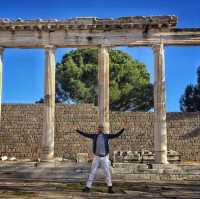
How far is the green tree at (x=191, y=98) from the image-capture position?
154 ft

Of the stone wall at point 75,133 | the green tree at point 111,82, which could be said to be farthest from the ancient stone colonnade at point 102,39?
the green tree at point 111,82

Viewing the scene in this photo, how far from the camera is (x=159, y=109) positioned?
910 inches

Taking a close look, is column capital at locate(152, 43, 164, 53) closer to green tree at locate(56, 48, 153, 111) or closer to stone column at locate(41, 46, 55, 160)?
A: stone column at locate(41, 46, 55, 160)

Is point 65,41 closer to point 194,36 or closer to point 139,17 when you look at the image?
point 139,17

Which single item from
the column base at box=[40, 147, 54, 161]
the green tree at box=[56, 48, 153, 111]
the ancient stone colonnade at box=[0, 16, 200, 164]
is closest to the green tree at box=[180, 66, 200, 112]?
the green tree at box=[56, 48, 153, 111]

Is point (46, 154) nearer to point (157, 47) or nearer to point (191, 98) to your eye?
point (157, 47)

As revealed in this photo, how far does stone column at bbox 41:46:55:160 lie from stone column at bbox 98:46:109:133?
8.16ft

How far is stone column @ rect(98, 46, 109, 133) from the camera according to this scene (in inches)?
918

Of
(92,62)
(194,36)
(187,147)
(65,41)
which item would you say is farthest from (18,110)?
(92,62)

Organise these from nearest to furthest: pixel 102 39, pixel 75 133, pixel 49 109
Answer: pixel 49 109 < pixel 102 39 < pixel 75 133

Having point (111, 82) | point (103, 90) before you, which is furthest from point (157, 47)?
point (111, 82)

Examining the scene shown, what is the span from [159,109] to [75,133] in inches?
399

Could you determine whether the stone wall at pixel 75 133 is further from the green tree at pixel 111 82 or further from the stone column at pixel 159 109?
the green tree at pixel 111 82

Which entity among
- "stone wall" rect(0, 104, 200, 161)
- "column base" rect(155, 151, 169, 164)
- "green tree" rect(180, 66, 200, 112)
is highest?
"green tree" rect(180, 66, 200, 112)
